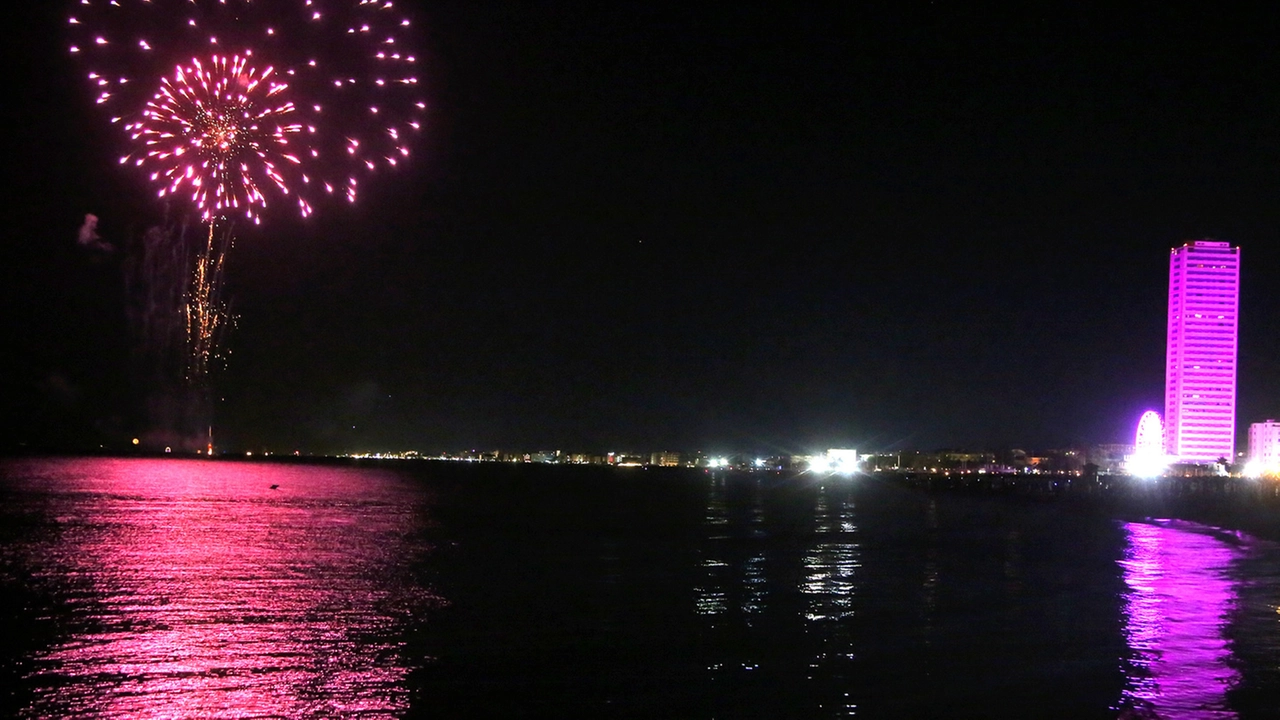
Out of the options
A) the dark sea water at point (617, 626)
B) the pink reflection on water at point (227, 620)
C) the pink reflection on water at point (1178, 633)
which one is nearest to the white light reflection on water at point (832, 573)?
the dark sea water at point (617, 626)

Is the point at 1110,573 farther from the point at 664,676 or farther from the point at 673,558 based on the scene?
the point at 664,676

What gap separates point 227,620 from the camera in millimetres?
14523

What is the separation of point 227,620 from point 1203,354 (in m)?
135

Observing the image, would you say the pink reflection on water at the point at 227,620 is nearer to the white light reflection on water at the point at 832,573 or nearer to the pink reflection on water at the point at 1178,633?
the white light reflection on water at the point at 832,573

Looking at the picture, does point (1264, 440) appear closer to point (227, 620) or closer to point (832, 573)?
point (832, 573)

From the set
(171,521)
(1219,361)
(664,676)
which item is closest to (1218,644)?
(664,676)

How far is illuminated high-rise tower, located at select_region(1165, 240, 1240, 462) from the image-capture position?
125812 millimetres

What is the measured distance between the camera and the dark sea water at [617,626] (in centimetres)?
1057

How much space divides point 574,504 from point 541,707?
45.3 meters

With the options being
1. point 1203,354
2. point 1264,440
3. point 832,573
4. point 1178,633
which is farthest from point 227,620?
point 1264,440

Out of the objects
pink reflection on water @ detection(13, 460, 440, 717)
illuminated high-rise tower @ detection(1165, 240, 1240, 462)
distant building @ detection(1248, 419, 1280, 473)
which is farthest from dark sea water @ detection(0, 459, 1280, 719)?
distant building @ detection(1248, 419, 1280, 473)

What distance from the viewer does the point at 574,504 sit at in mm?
55344

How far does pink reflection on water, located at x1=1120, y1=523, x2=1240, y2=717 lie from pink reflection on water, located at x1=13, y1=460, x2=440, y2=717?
306 inches

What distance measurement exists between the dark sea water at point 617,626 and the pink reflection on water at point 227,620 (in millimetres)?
57
